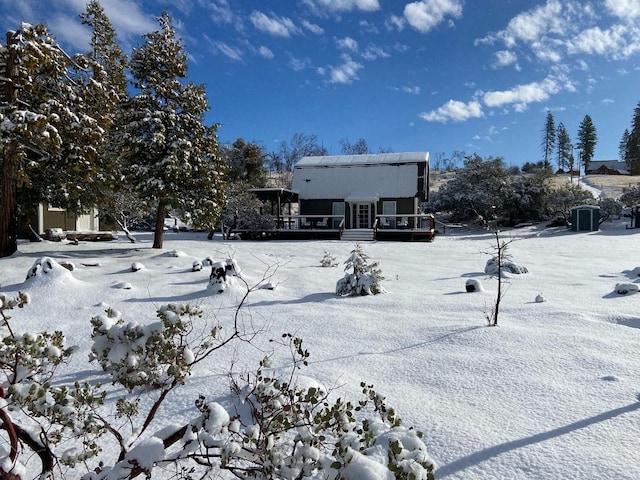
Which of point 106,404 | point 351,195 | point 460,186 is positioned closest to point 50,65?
point 106,404

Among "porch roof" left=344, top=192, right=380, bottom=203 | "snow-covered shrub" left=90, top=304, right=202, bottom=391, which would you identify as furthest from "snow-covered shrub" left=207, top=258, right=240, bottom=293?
"porch roof" left=344, top=192, right=380, bottom=203

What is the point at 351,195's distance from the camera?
27.5m

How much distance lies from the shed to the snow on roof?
1099 centimetres

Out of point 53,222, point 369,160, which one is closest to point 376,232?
point 369,160

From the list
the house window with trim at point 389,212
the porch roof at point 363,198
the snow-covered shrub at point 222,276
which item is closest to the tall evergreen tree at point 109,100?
the snow-covered shrub at point 222,276

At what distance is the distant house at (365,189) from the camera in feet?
88.4

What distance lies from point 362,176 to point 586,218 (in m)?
15.8

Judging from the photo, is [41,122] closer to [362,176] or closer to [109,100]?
[109,100]

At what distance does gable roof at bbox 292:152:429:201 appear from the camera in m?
27.4

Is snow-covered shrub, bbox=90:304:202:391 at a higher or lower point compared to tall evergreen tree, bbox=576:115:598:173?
lower

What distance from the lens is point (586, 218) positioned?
2666 cm

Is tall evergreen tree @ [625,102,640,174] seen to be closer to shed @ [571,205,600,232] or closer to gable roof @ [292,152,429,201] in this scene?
shed @ [571,205,600,232]

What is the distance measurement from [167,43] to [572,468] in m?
16.8

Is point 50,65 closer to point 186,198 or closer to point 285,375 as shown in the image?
point 186,198
